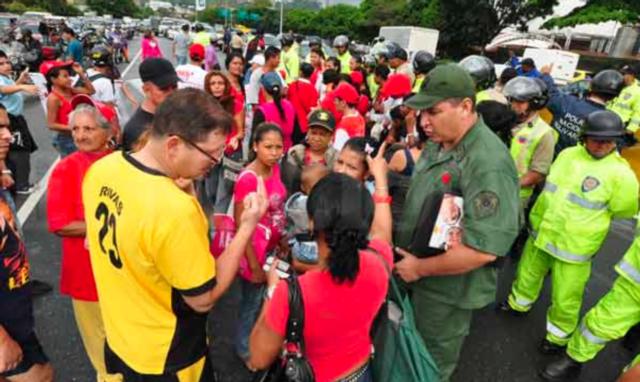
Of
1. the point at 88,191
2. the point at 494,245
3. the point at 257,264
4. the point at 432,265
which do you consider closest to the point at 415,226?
the point at 432,265

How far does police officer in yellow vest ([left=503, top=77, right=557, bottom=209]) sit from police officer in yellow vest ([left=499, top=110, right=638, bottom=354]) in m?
0.53

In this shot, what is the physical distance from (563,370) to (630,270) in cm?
97

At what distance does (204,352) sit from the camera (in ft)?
5.95

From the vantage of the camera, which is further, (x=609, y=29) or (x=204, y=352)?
(x=609, y=29)

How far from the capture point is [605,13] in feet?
66.7

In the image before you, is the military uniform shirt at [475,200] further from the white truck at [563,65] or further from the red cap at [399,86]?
the white truck at [563,65]

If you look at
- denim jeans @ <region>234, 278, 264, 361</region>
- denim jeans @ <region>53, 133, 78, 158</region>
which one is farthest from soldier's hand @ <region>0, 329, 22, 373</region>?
denim jeans @ <region>53, 133, 78, 158</region>

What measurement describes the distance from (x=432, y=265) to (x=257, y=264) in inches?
42.2

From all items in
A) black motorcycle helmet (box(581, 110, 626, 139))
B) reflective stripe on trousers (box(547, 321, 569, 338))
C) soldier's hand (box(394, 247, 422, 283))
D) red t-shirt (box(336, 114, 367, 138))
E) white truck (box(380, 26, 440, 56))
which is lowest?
reflective stripe on trousers (box(547, 321, 569, 338))

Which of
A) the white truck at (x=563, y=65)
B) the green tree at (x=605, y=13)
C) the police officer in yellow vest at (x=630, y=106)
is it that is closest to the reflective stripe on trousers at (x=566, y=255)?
the police officer in yellow vest at (x=630, y=106)

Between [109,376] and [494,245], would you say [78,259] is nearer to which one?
[109,376]

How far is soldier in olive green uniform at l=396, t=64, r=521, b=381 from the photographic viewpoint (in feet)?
6.42

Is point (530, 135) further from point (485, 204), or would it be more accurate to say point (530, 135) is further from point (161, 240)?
point (161, 240)

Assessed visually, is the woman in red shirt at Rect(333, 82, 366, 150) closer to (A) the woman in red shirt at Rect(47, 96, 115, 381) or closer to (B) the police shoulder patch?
(B) the police shoulder patch
